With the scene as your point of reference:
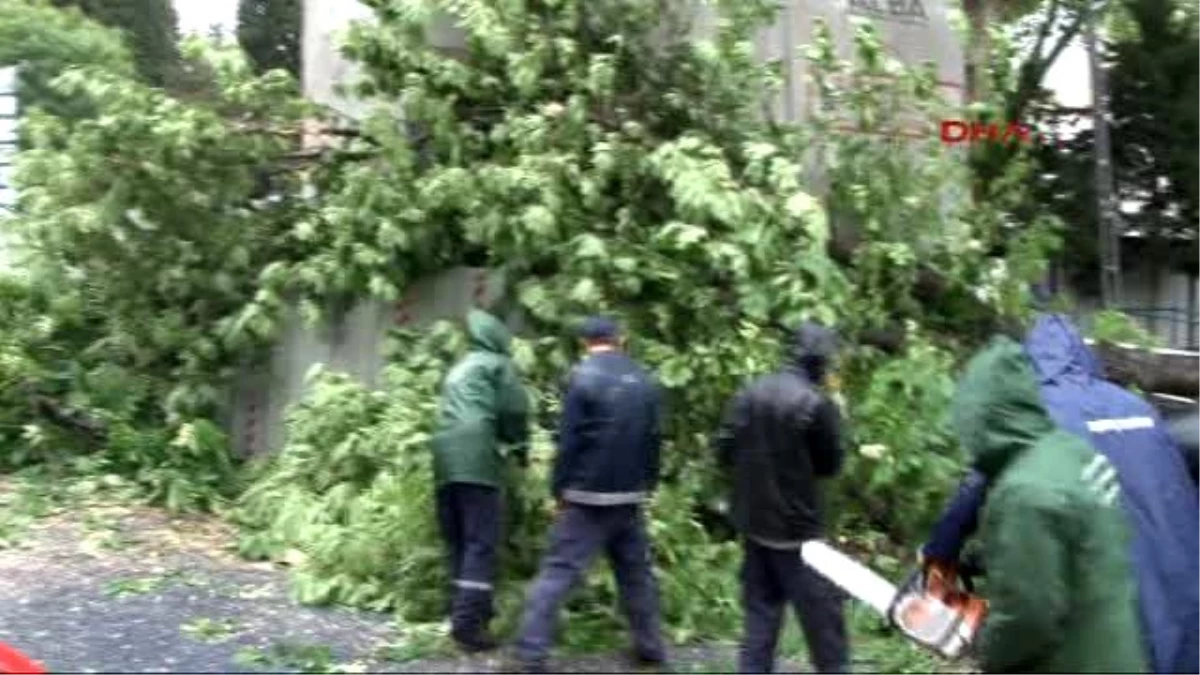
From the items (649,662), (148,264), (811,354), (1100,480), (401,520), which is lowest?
(649,662)

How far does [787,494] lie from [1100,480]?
168 cm

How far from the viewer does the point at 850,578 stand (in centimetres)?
590

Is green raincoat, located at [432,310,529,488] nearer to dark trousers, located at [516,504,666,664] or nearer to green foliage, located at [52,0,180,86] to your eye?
dark trousers, located at [516,504,666,664]

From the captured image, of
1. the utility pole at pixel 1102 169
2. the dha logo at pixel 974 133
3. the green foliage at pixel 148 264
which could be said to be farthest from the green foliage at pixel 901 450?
the utility pole at pixel 1102 169

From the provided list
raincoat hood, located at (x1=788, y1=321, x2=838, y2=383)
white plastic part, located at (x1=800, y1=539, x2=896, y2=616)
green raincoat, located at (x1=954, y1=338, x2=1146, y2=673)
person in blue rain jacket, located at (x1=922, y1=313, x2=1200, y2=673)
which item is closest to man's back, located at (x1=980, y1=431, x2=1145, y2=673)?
green raincoat, located at (x1=954, y1=338, x2=1146, y2=673)

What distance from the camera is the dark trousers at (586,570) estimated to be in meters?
6.46

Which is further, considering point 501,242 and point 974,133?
point 974,133

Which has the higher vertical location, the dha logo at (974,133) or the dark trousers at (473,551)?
the dha logo at (974,133)

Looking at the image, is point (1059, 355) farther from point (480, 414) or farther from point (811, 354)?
point (480, 414)

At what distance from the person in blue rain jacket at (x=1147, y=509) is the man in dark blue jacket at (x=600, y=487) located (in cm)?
133

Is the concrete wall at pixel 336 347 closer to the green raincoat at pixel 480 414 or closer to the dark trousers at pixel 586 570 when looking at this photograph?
the green raincoat at pixel 480 414

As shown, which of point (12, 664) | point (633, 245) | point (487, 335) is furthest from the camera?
point (633, 245)

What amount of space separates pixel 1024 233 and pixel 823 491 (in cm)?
384

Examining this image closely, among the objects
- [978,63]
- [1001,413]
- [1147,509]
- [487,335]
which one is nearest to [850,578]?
[1147,509]
